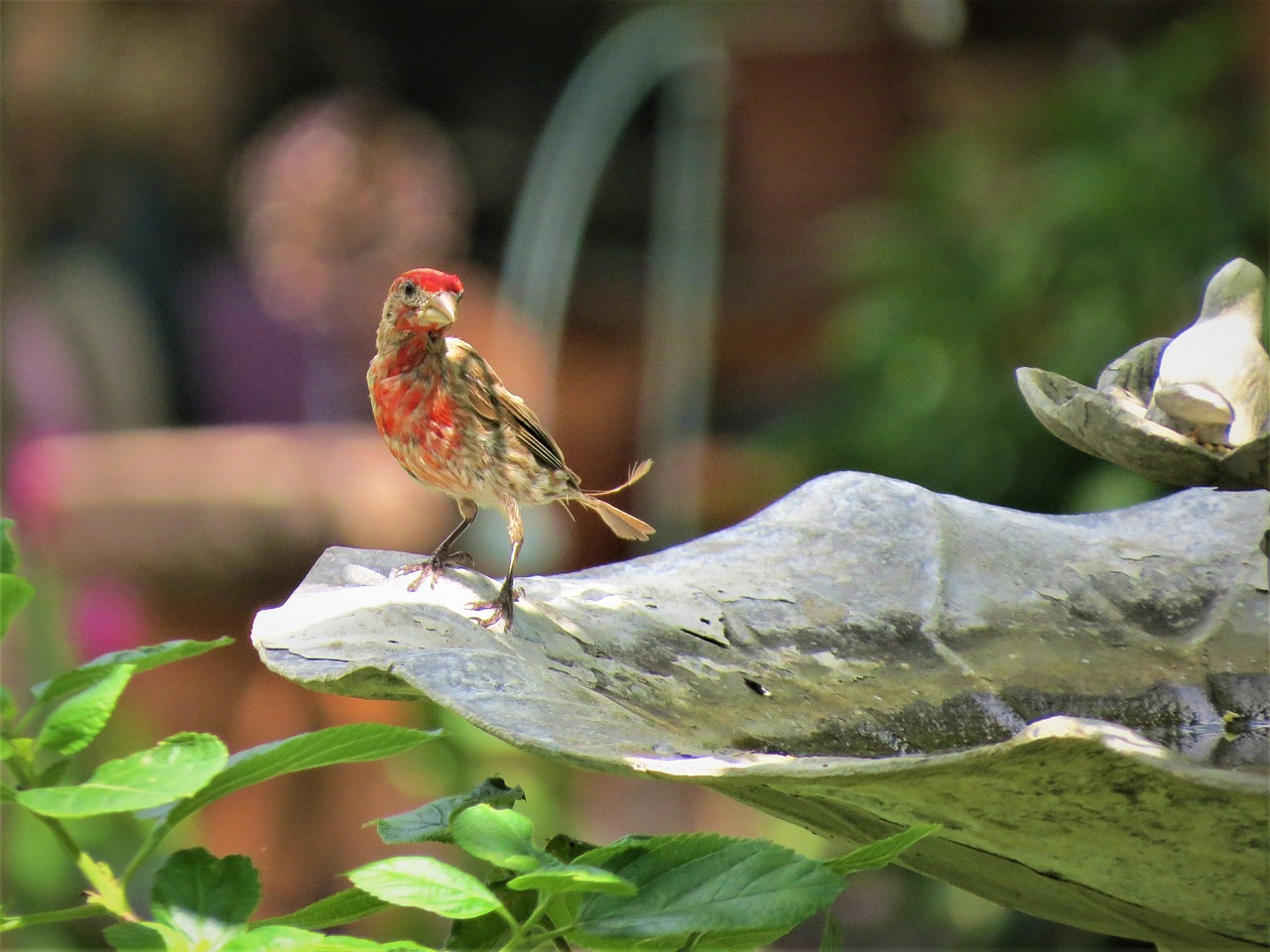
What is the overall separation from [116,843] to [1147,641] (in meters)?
3.40

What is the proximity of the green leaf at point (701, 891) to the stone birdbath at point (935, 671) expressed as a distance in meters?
0.06

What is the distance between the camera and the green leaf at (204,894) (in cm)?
130

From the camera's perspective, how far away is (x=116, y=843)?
14.4 feet

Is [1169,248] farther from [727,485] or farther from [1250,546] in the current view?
[1250,546]

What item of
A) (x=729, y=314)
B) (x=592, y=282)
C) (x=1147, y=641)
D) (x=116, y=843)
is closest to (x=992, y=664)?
(x=1147, y=641)

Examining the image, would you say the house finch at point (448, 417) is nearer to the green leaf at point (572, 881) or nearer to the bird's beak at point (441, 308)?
the bird's beak at point (441, 308)

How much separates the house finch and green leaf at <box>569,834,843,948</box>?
3.79 ft

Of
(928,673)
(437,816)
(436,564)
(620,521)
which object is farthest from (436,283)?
(437,816)

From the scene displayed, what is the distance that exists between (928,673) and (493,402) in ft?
3.11

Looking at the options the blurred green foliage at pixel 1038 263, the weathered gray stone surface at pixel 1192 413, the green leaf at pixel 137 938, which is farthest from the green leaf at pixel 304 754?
the blurred green foliage at pixel 1038 263

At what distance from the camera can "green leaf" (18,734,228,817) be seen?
47.1 inches

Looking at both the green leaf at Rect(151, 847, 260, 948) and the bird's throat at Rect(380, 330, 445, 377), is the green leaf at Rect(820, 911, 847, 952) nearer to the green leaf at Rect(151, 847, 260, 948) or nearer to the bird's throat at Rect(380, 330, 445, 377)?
the green leaf at Rect(151, 847, 260, 948)

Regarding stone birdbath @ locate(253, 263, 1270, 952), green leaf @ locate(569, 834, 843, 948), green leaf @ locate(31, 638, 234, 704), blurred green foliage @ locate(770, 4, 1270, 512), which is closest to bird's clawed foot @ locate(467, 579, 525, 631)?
stone birdbath @ locate(253, 263, 1270, 952)

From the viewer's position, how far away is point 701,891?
4.00ft
